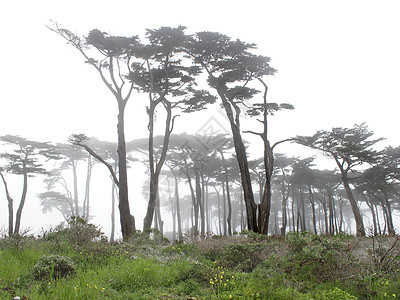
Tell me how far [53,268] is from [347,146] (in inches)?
732

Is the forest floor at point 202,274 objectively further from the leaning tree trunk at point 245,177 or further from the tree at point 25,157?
the tree at point 25,157

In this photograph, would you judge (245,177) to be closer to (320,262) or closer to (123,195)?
(123,195)

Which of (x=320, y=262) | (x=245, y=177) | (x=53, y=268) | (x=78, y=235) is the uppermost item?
(x=245, y=177)

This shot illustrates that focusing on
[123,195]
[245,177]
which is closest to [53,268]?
[123,195]

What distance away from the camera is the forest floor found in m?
4.38

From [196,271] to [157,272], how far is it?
0.76 m

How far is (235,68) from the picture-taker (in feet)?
46.3

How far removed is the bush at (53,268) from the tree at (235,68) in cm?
861

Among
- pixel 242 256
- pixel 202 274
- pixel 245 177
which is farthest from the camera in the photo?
pixel 245 177

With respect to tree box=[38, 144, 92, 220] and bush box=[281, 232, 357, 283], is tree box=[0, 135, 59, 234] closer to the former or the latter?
tree box=[38, 144, 92, 220]

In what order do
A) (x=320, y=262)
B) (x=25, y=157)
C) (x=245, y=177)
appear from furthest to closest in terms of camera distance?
(x=25, y=157) → (x=245, y=177) → (x=320, y=262)

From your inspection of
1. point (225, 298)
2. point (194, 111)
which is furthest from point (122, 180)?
point (225, 298)

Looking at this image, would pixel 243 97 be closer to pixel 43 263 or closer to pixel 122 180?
pixel 122 180

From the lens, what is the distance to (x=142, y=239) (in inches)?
414
